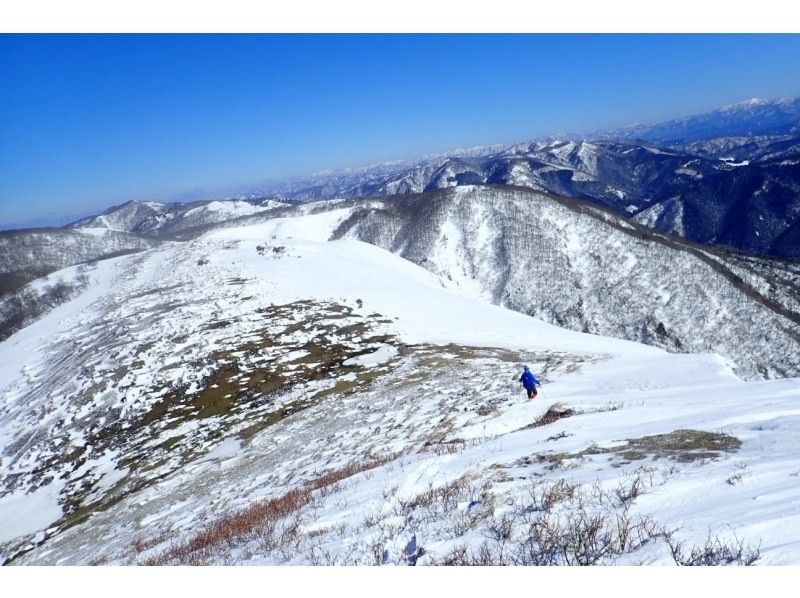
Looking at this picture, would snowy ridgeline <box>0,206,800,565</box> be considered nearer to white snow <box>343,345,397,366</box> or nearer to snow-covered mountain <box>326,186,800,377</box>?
white snow <box>343,345,397,366</box>

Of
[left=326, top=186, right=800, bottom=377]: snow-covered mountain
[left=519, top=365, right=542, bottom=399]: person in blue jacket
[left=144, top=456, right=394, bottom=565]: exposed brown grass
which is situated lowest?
[left=326, top=186, right=800, bottom=377]: snow-covered mountain

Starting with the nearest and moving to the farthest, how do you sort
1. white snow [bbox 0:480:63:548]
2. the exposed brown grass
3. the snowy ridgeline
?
the snowy ridgeline
the exposed brown grass
white snow [bbox 0:480:63:548]

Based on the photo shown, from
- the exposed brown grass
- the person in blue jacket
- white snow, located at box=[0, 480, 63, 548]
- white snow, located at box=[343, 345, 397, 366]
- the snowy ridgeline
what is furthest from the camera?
white snow, located at box=[343, 345, 397, 366]

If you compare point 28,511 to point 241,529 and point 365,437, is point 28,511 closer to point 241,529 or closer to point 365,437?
point 365,437

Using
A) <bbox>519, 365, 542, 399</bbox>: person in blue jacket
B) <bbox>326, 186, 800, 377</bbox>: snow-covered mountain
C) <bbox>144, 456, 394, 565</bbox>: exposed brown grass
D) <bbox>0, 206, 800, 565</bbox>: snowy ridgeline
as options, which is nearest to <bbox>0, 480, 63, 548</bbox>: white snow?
<bbox>0, 206, 800, 565</bbox>: snowy ridgeline

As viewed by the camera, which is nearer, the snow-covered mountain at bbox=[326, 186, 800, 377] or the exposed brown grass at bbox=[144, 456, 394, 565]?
the exposed brown grass at bbox=[144, 456, 394, 565]

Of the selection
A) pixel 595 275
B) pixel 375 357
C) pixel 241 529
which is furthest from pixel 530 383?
pixel 595 275

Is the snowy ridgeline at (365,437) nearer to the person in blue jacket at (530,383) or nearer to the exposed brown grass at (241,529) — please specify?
the exposed brown grass at (241,529)

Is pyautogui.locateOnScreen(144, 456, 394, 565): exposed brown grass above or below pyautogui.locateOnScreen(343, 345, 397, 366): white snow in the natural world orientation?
above

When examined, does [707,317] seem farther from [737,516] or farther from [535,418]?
[737,516]
